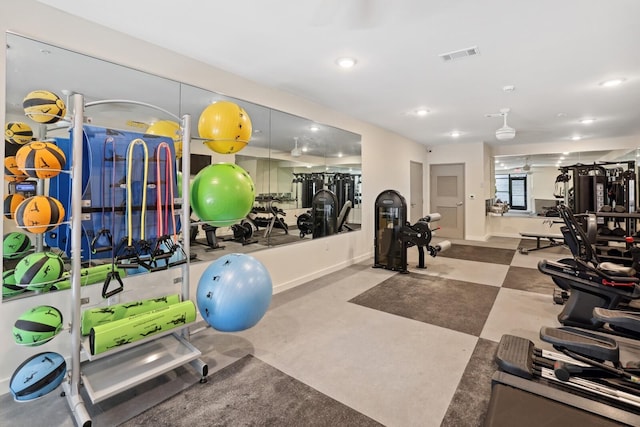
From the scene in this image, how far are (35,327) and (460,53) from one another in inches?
162

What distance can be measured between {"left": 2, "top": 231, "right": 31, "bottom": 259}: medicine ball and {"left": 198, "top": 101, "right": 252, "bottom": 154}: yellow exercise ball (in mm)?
1473

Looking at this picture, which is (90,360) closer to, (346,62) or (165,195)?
(165,195)

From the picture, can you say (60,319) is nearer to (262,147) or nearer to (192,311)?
(192,311)

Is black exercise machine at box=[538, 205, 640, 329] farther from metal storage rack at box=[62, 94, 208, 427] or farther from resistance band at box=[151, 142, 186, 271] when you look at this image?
resistance band at box=[151, 142, 186, 271]

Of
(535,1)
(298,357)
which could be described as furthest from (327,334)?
(535,1)

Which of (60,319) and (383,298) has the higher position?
(60,319)

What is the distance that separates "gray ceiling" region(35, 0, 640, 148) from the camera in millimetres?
2363

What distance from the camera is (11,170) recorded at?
6.92 feet

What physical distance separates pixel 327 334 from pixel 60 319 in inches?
81.7

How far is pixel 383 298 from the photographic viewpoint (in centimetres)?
397

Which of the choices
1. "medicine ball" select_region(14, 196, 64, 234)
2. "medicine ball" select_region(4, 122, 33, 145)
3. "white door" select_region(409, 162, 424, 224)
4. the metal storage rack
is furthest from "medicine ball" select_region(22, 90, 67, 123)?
"white door" select_region(409, 162, 424, 224)

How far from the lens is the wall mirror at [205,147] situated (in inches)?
86.8

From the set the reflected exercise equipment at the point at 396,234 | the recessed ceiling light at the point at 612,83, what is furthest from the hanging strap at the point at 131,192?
the recessed ceiling light at the point at 612,83

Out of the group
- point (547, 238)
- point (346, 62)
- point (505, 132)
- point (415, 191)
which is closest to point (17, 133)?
point (346, 62)
